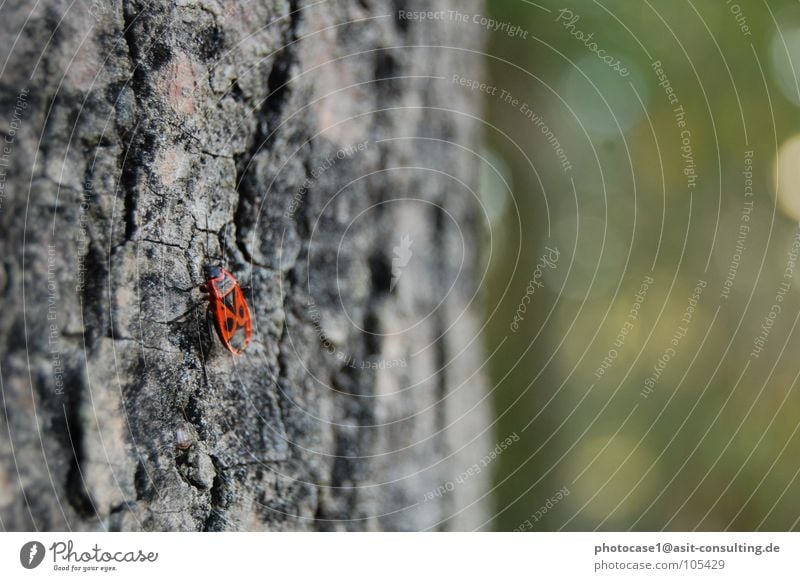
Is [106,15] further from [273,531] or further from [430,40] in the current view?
[273,531]

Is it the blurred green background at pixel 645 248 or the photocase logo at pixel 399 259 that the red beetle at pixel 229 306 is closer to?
the photocase logo at pixel 399 259

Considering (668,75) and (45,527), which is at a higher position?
(668,75)

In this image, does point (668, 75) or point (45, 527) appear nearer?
point (45, 527)

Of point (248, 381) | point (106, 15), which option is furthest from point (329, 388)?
point (106, 15)

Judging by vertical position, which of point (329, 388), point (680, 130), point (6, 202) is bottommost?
point (329, 388)
